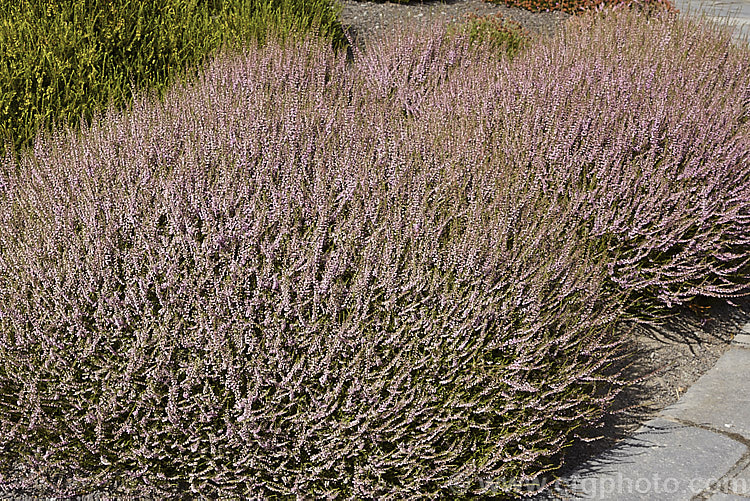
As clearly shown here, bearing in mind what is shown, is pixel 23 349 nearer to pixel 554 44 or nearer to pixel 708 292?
pixel 708 292

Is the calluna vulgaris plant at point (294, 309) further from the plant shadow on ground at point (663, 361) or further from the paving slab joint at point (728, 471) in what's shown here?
the paving slab joint at point (728, 471)

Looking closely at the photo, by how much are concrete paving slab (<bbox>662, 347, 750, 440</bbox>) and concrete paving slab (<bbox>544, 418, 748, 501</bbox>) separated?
0.08 metres

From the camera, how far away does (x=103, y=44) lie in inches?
185

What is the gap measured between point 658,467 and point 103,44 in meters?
3.78

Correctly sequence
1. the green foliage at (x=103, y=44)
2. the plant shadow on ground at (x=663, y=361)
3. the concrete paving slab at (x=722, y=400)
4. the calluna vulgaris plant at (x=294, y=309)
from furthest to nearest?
1. the green foliage at (x=103, y=44)
2. the concrete paving slab at (x=722, y=400)
3. the plant shadow on ground at (x=663, y=361)
4. the calluna vulgaris plant at (x=294, y=309)

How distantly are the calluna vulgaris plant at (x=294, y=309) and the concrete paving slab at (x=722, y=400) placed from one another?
1.01 ft

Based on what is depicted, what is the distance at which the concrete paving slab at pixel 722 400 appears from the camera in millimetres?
2906

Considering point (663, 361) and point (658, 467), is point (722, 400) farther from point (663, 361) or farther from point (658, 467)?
→ point (658, 467)

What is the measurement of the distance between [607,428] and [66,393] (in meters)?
1.83

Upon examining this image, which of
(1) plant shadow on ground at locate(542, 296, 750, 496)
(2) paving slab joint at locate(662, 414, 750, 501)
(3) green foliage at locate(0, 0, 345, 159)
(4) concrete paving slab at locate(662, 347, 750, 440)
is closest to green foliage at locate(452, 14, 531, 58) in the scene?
(3) green foliage at locate(0, 0, 345, 159)

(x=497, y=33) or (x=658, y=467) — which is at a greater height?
(x=497, y=33)

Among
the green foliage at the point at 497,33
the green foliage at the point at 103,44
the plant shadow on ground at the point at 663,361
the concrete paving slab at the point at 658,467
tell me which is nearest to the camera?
the concrete paving slab at the point at 658,467

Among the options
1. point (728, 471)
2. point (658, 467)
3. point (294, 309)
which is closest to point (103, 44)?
point (294, 309)

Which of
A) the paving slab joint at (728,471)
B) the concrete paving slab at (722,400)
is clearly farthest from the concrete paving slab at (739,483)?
the concrete paving slab at (722,400)
